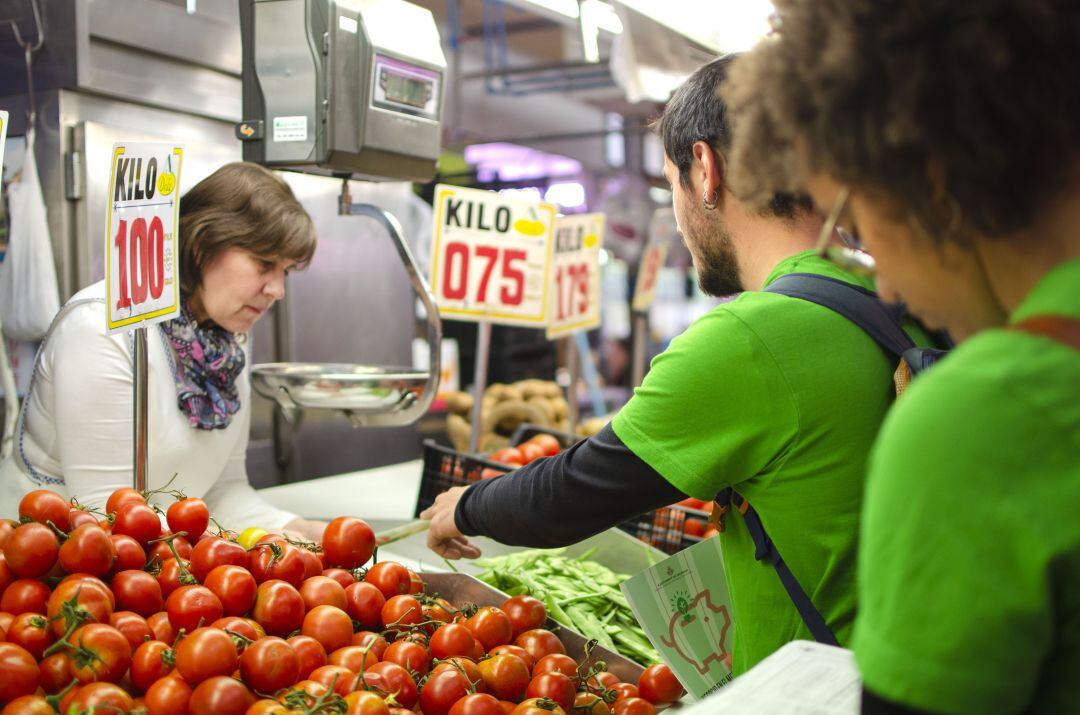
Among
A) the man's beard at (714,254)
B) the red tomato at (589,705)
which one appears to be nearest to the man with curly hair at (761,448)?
the man's beard at (714,254)

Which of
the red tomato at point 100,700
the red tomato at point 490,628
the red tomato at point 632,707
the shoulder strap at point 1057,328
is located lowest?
the red tomato at point 632,707

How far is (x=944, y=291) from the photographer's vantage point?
980mm

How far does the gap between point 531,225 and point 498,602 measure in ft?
7.29

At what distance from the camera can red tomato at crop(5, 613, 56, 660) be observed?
166 cm

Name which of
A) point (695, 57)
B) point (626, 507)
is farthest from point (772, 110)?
point (695, 57)

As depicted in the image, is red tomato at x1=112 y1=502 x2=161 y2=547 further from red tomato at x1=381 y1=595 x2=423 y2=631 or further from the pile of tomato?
red tomato at x1=381 y1=595 x2=423 y2=631

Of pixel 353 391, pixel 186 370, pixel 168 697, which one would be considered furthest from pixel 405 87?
pixel 168 697

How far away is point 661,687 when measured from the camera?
2.06 meters

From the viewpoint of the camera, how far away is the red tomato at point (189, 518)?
2.10m

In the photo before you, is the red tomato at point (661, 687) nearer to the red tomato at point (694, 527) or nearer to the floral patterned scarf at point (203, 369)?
the red tomato at point (694, 527)

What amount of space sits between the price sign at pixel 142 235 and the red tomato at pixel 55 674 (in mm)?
696

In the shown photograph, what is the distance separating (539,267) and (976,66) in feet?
11.3

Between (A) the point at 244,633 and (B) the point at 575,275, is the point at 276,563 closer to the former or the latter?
(A) the point at 244,633

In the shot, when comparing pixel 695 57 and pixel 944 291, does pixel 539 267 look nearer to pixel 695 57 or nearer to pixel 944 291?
pixel 695 57
